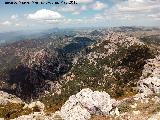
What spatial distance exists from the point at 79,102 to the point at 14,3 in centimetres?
2287

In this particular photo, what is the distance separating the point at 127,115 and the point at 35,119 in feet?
37.3

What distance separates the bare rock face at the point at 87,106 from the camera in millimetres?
32875

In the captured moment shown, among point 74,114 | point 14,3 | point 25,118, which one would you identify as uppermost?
point 14,3

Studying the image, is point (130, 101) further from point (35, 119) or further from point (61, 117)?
point (35, 119)

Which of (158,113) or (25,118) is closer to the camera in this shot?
(158,113)

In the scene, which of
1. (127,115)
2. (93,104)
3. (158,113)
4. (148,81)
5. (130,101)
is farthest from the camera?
(148,81)

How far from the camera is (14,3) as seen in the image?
48531 mm

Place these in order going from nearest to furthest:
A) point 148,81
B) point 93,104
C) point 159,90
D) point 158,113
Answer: point 158,113 < point 93,104 < point 159,90 < point 148,81

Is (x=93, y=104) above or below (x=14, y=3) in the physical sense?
below

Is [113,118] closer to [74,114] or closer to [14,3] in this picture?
[74,114]

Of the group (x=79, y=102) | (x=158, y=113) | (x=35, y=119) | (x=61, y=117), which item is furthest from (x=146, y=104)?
(x=35, y=119)

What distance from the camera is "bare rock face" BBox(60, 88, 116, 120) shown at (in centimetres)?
3288

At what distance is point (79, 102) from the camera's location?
3516 cm

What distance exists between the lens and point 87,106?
1363 inches
